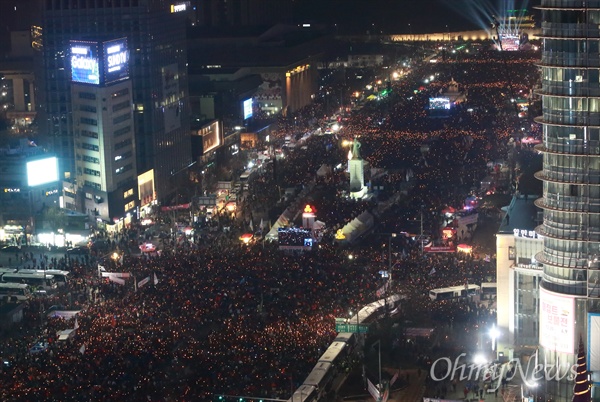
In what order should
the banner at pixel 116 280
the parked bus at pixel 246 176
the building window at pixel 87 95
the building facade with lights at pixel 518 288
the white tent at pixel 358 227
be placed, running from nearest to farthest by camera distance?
the building facade with lights at pixel 518 288
the banner at pixel 116 280
the white tent at pixel 358 227
the building window at pixel 87 95
the parked bus at pixel 246 176

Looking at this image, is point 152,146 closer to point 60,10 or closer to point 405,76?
point 60,10

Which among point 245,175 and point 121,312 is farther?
point 245,175

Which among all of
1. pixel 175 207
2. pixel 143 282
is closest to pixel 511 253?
pixel 143 282

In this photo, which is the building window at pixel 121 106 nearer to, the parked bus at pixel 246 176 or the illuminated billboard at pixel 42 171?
the illuminated billboard at pixel 42 171

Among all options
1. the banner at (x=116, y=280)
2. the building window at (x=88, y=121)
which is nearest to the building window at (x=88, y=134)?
the building window at (x=88, y=121)

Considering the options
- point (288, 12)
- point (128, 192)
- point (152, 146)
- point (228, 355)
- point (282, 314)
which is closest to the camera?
point (228, 355)

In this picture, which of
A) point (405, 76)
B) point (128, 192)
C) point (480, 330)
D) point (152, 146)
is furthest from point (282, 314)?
point (405, 76)

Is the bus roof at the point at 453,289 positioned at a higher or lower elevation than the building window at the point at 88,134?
lower
